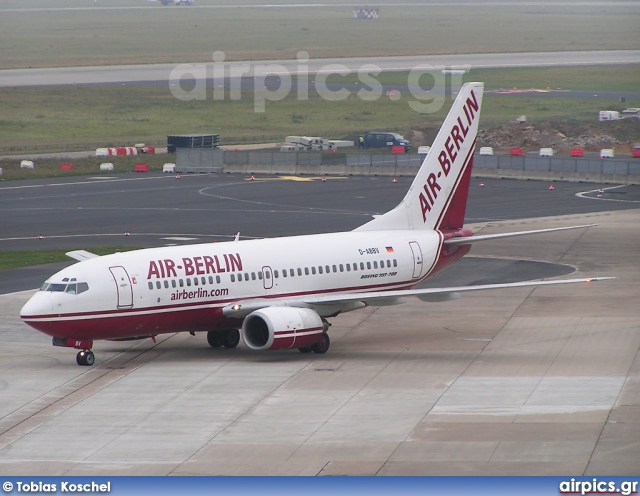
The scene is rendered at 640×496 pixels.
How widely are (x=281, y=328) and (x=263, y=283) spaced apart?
9.87 feet

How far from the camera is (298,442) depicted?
3434 centimetres

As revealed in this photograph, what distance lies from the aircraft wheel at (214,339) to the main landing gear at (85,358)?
16.3ft

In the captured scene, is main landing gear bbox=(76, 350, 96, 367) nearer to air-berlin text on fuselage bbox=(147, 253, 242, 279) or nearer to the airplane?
the airplane

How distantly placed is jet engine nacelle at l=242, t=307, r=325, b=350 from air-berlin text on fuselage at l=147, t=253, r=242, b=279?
219 centimetres

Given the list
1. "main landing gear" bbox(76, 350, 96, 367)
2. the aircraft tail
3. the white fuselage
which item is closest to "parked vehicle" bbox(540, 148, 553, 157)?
the aircraft tail

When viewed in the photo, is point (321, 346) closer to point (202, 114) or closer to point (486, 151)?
point (486, 151)

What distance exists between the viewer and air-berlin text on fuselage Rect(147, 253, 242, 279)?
4459cm

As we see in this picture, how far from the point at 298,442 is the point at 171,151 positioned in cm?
9908

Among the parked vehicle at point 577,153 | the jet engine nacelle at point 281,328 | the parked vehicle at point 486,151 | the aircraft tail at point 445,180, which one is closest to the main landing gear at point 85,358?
the jet engine nacelle at point 281,328

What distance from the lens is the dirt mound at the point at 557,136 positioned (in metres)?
134

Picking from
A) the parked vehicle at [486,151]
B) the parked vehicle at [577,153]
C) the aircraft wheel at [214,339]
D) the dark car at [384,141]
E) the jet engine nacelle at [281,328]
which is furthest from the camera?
the dark car at [384,141]

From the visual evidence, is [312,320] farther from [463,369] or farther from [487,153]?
[487,153]

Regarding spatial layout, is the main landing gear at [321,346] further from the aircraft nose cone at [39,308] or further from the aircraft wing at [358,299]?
the aircraft nose cone at [39,308]

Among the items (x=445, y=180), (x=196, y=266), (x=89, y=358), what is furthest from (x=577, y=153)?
(x=89, y=358)
